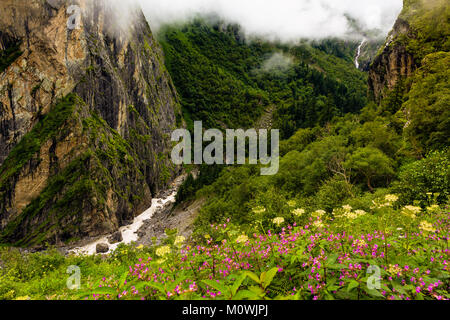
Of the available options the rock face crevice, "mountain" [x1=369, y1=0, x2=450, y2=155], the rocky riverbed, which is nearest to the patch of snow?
the rocky riverbed

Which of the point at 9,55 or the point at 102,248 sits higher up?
the point at 9,55

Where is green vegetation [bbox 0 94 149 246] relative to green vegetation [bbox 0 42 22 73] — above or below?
below

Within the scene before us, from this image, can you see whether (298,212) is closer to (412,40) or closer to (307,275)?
(307,275)

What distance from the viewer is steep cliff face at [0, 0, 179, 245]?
2302 inches

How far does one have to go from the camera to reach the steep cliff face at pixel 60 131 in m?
58.5

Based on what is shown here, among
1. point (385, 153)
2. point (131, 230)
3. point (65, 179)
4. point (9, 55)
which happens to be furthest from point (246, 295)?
point (9, 55)

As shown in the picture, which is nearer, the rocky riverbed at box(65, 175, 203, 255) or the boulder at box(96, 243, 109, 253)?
the boulder at box(96, 243, 109, 253)

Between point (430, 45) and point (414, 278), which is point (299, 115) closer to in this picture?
point (430, 45)

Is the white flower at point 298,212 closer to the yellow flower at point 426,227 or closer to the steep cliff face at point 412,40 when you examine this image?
the yellow flower at point 426,227

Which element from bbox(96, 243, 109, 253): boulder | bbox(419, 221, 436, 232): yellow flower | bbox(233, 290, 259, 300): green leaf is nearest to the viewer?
bbox(233, 290, 259, 300): green leaf

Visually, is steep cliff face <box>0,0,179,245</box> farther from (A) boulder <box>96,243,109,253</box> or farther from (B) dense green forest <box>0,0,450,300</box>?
(B) dense green forest <box>0,0,450,300</box>

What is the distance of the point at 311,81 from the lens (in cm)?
19525

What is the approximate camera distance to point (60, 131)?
63.4 meters
